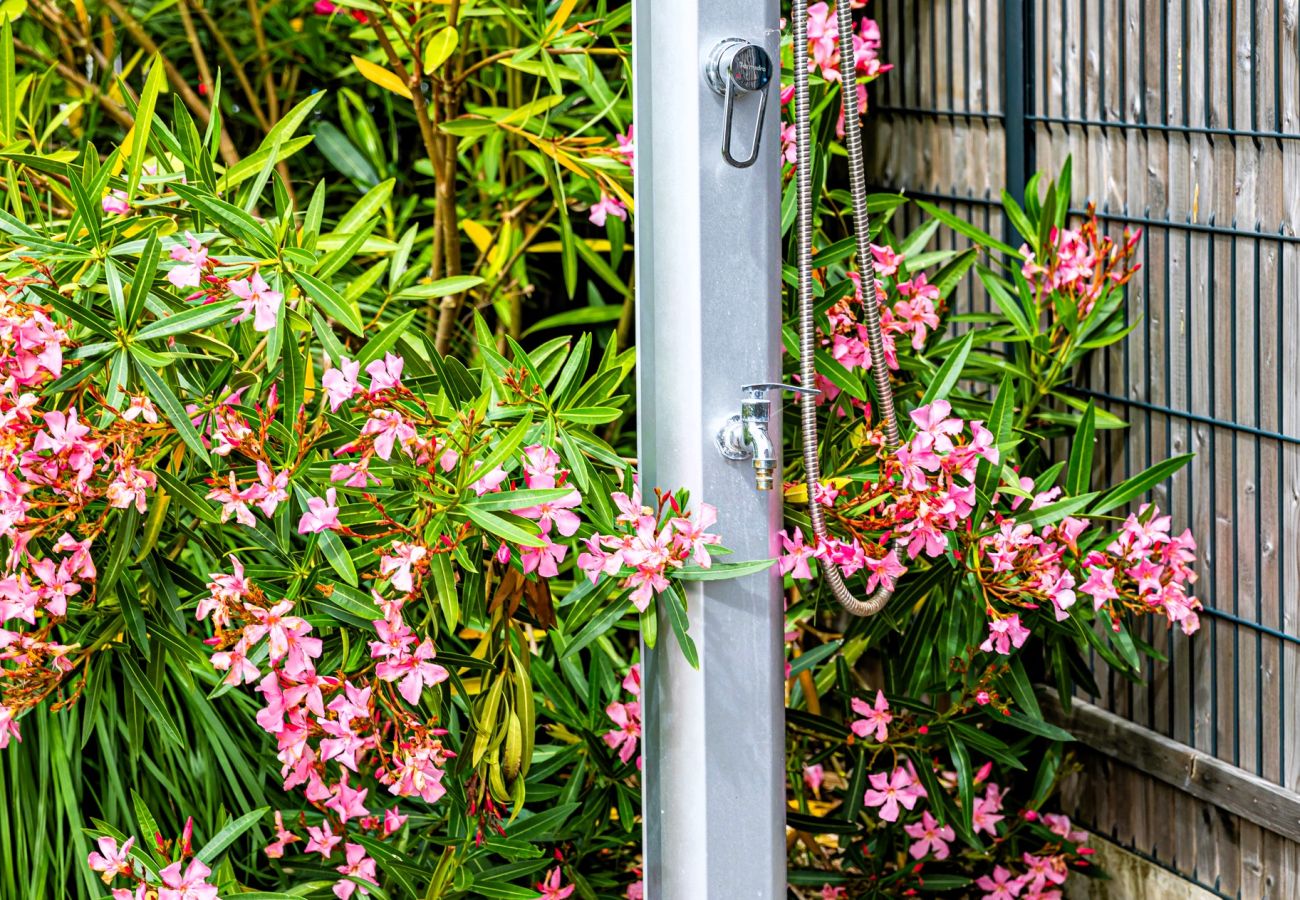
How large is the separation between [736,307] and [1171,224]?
83 centimetres

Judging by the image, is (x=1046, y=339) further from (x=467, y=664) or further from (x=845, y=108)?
(x=467, y=664)

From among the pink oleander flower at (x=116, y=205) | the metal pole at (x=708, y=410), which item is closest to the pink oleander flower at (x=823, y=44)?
the metal pole at (x=708, y=410)

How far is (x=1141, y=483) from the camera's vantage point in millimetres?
2012

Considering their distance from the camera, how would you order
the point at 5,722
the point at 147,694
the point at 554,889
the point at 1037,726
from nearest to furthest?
the point at 5,722 < the point at 147,694 < the point at 554,889 < the point at 1037,726

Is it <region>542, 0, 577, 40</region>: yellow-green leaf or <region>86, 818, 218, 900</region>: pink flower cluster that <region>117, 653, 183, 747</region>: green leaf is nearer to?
<region>86, 818, 218, 900</region>: pink flower cluster

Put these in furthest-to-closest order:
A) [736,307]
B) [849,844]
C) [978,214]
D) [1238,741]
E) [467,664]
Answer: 1. [978,214]
2. [849,844]
3. [1238,741]
4. [467,664]
5. [736,307]

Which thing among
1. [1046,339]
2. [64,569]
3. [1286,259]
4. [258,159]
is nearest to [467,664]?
[64,569]

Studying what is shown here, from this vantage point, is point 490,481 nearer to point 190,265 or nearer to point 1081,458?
point 190,265

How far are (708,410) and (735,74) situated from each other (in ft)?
1.15

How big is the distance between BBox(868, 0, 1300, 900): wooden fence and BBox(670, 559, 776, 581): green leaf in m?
0.80

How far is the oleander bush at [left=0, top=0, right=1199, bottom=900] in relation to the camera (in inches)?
62.4

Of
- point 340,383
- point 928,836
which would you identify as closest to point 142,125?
point 340,383

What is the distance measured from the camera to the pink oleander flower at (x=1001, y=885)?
89.4 inches

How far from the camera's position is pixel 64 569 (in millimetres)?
1625
